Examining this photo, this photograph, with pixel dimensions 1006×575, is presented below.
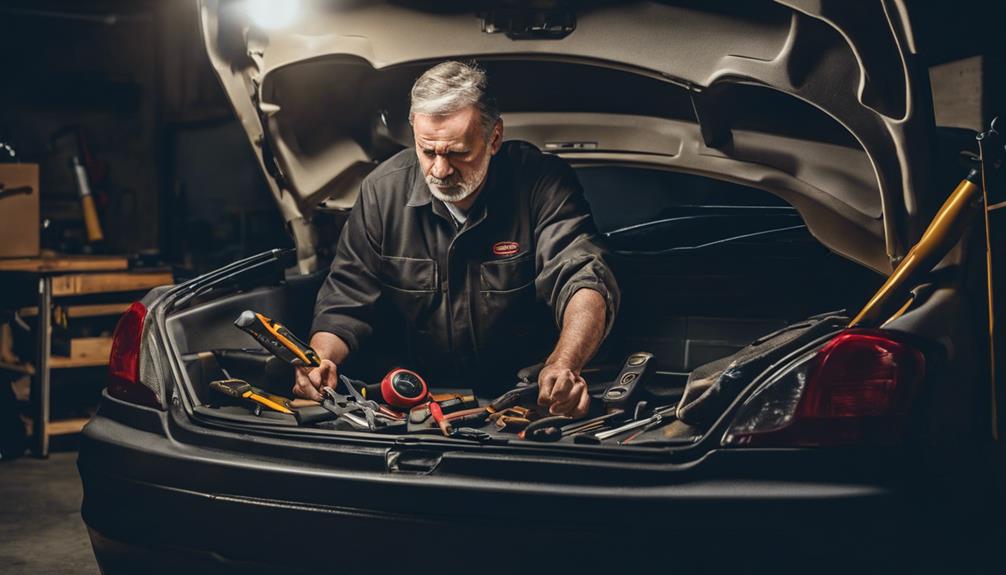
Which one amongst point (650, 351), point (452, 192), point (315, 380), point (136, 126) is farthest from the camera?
point (136, 126)

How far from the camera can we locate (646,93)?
110 inches

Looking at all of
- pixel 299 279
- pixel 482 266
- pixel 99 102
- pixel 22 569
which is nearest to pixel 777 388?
pixel 482 266

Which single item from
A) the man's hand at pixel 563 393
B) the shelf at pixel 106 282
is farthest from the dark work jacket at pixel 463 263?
the shelf at pixel 106 282

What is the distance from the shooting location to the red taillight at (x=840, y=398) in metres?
1.73

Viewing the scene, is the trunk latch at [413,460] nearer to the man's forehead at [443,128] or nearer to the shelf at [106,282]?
the man's forehead at [443,128]

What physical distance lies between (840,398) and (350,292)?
1.33 meters

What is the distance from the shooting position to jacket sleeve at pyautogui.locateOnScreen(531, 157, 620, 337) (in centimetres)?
249

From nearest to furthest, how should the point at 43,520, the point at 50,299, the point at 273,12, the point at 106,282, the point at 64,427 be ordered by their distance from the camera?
the point at 273,12 → the point at 43,520 → the point at 50,299 → the point at 64,427 → the point at 106,282

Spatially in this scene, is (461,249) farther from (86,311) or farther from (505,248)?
(86,311)

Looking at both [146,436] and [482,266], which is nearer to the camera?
[146,436]

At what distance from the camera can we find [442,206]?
2.72m

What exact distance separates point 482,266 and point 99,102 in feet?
14.4

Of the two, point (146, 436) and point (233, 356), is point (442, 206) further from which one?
point (146, 436)

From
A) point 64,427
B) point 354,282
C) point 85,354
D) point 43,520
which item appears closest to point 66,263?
point 85,354
